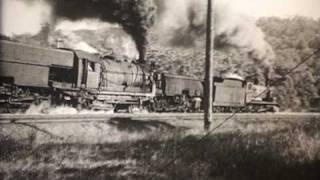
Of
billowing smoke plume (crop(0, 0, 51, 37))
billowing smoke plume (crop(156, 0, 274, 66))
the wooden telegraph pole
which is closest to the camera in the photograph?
billowing smoke plume (crop(0, 0, 51, 37))

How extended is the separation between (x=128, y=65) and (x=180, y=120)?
0.53 metres

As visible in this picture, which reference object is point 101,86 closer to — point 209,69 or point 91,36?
point 91,36

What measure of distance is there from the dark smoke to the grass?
0.57 meters

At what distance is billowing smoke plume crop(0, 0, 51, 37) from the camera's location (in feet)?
7.41

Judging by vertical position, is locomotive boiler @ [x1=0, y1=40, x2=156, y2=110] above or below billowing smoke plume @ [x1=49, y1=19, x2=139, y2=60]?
below

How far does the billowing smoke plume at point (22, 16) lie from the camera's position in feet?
7.41

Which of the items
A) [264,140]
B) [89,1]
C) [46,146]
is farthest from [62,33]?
[264,140]

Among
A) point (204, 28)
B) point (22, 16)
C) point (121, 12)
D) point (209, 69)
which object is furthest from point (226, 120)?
point (22, 16)

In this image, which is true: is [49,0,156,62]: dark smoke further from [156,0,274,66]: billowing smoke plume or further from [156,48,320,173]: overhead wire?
[156,48,320,173]: overhead wire

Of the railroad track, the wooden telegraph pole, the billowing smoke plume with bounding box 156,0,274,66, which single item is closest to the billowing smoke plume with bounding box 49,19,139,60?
the billowing smoke plume with bounding box 156,0,274,66

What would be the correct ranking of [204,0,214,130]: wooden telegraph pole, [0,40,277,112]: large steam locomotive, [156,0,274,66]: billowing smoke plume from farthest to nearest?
[204,0,214,130]: wooden telegraph pole → [156,0,274,66]: billowing smoke plume → [0,40,277,112]: large steam locomotive

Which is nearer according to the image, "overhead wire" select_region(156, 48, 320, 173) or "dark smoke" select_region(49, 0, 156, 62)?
"dark smoke" select_region(49, 0, 156, 62)

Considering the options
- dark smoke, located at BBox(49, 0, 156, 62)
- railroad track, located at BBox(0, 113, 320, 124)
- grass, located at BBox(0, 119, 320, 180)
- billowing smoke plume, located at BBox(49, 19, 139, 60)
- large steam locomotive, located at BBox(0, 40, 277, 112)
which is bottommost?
grass, located at BBox(0, 119, 320, 180)

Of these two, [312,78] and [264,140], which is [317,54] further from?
[264,140]
